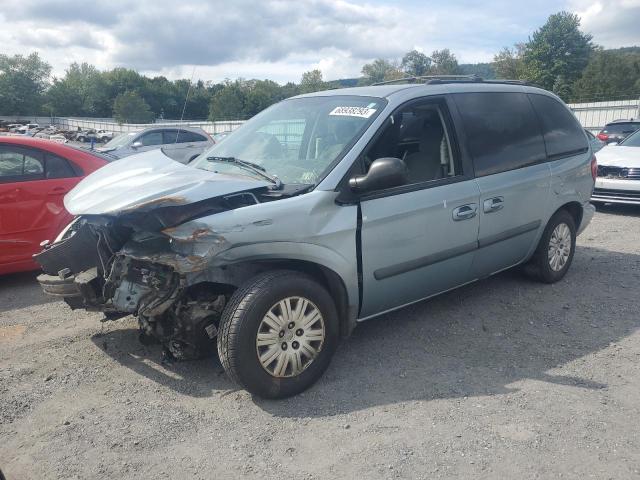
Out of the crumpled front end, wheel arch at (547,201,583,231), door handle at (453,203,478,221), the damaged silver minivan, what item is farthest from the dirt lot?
wheel arch at (547,201,583,231)

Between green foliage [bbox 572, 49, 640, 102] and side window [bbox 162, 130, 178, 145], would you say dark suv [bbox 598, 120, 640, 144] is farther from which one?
green foliage [bbox 572, 49, 640, 102]

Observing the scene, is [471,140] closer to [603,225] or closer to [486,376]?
[486,376]

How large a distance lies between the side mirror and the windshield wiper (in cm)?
50

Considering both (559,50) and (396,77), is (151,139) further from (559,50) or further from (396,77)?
(559,50)

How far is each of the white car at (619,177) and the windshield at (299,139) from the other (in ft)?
22.7

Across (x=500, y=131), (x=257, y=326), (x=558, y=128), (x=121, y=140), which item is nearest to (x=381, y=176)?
(x=257, y=326)

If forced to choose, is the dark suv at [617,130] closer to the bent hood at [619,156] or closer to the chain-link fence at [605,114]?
the bent hood at [619,156]

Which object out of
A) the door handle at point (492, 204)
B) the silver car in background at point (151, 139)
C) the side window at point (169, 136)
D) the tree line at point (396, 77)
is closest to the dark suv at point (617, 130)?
the silver car in background at point (151, 139)

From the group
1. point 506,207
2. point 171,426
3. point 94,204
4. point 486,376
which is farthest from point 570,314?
point 94,204

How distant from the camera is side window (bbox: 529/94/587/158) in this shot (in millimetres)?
5219

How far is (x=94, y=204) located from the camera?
11.4 feet

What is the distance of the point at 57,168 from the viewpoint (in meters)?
5.98

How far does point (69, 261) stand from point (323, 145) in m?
1.95

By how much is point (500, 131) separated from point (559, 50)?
78.9 m
